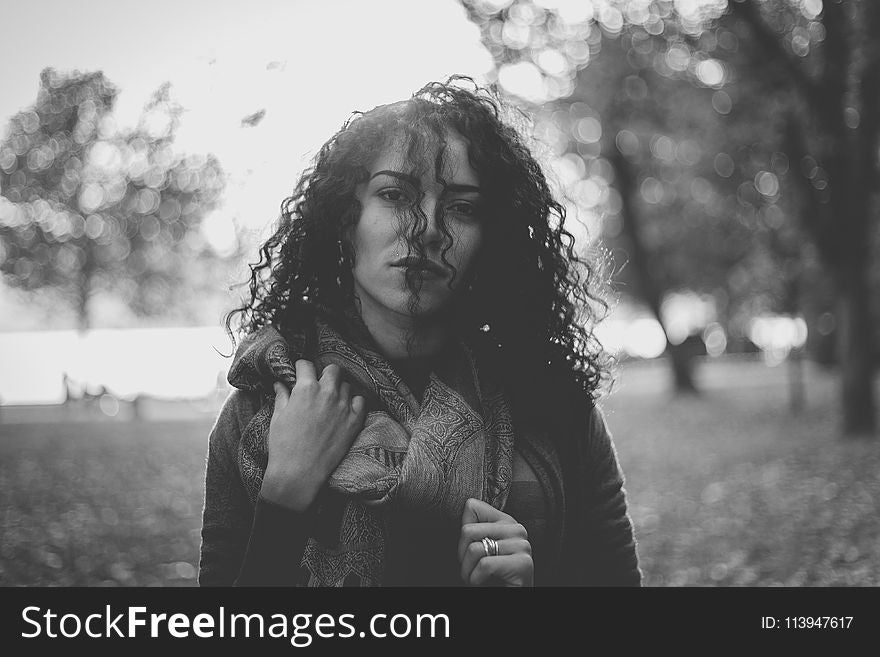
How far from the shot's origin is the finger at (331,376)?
4.90 feet

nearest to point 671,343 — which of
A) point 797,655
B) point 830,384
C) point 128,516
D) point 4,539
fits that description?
point 830,384

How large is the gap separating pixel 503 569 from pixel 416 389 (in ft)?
1.43

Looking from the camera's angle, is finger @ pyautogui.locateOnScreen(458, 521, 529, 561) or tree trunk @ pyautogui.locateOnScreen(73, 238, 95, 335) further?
tree trunk @ pyautogui.locateOnScreen(73, 238, 95, 335)

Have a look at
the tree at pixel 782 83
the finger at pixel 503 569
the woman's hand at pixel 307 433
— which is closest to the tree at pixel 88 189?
the woman's hand at pixel 307 433

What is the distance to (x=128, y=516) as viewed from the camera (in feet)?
23.1

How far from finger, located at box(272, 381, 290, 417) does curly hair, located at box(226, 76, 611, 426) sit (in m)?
0.17

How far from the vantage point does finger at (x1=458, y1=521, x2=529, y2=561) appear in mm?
1409

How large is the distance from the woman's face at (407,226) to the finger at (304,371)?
0.19 metres

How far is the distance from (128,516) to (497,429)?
20.8 ft

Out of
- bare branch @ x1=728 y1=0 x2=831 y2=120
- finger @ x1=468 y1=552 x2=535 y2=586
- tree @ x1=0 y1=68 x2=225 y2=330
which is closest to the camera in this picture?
finger @ x1=468 y1=552 x2=535 y2=586

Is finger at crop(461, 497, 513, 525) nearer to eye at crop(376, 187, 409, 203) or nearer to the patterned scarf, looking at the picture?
the patterned scarf

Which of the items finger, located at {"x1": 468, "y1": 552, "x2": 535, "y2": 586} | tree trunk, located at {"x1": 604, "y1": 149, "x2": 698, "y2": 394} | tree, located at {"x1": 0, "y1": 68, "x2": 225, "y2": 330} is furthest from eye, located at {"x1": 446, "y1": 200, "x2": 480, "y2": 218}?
tree trunk, located at {"x1": 604, "y1": 149, "x2": 698, "y2": 394}

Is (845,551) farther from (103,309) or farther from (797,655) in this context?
(103,309)

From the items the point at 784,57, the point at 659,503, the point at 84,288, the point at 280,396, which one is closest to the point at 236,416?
the point at 280,396
